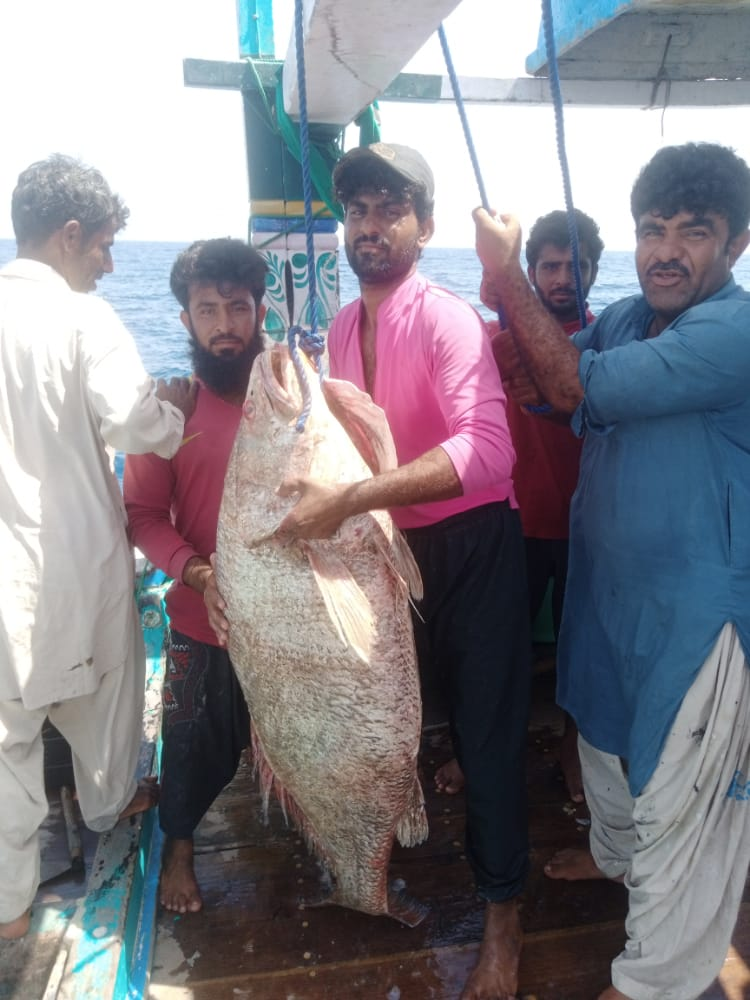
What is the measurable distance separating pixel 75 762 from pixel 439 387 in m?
2.09

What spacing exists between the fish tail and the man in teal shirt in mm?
689

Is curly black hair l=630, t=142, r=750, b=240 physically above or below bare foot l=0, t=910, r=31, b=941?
above

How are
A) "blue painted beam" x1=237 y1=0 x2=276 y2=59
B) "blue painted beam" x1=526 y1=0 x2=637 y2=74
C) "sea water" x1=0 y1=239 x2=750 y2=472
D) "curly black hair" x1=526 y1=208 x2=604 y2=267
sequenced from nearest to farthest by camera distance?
"blue painted beam" x1=526 y1=0 x2=637 y2=74, "curly black hair" x1=526 y1=208 x2=604 y2=267, "blue painted beam" x1=237 y1=0 x2=276 y2=59, "sea water" x1=0 y1=239 x2=750 y2=472

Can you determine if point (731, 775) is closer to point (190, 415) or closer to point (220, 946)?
point (220, 946)

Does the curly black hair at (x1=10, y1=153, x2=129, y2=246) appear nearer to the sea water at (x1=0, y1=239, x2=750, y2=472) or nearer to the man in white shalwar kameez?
the man in white shalwar kameez

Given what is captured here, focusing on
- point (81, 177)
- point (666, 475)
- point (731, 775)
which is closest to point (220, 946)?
point (731, 775)

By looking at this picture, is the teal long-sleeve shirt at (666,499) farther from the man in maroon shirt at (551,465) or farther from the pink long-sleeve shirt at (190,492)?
the pink long-sleeve shirt at (190,492)

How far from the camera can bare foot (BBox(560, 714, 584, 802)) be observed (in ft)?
11.0

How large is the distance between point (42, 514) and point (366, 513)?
3.72 feet

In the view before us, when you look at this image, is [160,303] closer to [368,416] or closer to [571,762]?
[571,762]

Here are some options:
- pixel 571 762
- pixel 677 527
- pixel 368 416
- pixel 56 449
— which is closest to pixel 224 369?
pixel 56 449

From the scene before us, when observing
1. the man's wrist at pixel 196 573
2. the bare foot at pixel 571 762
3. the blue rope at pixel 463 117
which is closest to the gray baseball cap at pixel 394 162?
the blue rope at pixel 463 117

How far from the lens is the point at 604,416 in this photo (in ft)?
6.89

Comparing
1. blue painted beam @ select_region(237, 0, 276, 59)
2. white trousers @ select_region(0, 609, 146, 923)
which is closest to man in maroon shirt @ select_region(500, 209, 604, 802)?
white trousers @ select_region(0, 609, 146, 923)
